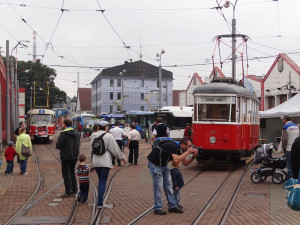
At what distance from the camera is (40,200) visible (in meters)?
10.4

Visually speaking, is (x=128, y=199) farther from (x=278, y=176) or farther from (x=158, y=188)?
(x=278, y=176)

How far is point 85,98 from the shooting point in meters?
113

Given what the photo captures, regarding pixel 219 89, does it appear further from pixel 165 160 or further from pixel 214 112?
pixel 165 160

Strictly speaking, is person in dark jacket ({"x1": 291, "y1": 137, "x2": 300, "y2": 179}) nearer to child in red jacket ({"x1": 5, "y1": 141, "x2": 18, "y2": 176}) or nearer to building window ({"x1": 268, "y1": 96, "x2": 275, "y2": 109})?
child in red jacket ({"x1": 5, "y1": 141, "x2": 18, "y2": 176})

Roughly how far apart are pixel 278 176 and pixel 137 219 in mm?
6118

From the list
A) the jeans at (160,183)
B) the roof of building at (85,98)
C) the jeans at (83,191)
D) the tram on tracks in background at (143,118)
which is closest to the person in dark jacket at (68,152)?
the jeans at (83,191)

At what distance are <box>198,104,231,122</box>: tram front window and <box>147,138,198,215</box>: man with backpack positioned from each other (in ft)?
25.3

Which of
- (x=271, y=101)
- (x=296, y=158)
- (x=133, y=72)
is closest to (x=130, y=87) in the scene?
(x=133, y=72)

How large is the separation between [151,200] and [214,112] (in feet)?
22.0

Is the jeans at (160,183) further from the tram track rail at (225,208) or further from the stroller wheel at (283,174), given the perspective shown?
the stroller wheel at (283,174)

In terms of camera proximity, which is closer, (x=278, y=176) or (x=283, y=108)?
(x=278, y=176)

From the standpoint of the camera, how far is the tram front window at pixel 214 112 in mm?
16266

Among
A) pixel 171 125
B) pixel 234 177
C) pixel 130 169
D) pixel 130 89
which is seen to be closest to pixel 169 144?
pixel 234 177

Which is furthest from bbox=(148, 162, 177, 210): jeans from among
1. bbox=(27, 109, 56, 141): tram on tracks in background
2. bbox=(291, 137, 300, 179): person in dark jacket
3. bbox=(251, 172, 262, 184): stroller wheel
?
bbox=(27, 109, 56, 141): tram on tracks in background
